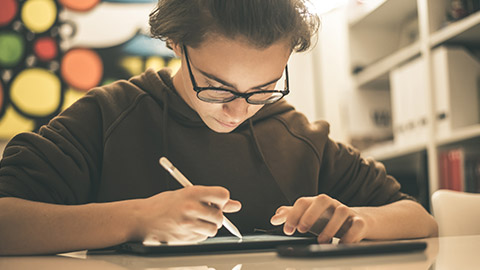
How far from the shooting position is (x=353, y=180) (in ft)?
4.33

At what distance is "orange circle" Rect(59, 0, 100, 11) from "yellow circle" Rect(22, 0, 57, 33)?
0.20 ft

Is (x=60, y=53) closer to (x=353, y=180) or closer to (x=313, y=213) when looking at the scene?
(x=353, y=180)

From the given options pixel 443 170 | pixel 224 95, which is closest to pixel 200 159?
pixel 224 95

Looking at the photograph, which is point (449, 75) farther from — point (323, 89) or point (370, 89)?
point (323, 89)

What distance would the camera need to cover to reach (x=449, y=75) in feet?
6.95

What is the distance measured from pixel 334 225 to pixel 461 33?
153 centimetres

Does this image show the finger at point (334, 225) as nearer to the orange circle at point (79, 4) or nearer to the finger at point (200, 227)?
the finger at point (200, 227)

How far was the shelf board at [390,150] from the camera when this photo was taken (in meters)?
2.34

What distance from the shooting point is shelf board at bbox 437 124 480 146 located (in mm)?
1937

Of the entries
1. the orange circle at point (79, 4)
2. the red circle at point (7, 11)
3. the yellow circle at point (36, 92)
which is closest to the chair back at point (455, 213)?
the yellow circle at point (36, 92)

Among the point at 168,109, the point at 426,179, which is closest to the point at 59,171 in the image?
the point at 168,109

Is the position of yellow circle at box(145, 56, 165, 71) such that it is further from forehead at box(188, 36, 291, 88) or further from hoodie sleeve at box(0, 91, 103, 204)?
forehead at box(188, 36, 291, 88)

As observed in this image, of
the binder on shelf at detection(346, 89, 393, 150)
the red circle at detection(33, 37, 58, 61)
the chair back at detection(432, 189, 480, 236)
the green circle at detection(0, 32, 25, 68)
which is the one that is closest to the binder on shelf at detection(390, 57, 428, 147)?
the binder on shelf at detection(346, 89, 393, 150)

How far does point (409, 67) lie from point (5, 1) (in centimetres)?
201
